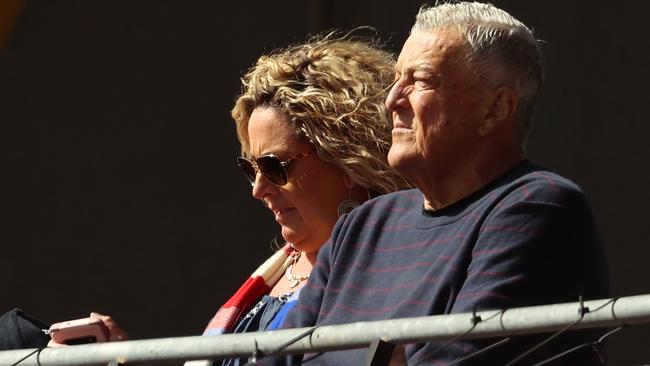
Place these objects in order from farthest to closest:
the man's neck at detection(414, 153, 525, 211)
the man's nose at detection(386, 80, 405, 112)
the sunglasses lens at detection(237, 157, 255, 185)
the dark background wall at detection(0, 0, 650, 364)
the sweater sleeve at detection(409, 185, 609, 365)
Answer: the dark background wall at detection(0, 0, 650, 364) → the sunglasses lens at detection(237, 157, 255, 185) → the man's nose at detection(386, 80, 405, 112) → the man's neck at detection(414, 153, 525, 211) → the sweater sleeve at detection(409, 185, 609, 365)

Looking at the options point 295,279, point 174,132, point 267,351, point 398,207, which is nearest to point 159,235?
point 174,132

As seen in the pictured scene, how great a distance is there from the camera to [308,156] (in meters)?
3.96

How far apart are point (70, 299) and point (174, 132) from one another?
853 millimetres

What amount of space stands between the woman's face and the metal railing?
1.55 meters

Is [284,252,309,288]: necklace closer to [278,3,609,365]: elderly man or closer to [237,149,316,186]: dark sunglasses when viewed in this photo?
[237,149,316,186]: dark sunglasses

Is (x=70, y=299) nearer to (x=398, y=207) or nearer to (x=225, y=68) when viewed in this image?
(x=225, y=68)

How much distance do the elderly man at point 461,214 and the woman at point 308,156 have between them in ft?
1.98

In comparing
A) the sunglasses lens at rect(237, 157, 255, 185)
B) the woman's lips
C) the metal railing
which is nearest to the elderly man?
the metal railing

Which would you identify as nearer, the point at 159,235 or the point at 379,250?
the point at 379,250

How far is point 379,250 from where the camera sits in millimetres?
3154

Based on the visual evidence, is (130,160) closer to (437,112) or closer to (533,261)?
(437,112)

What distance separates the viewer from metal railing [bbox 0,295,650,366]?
2064 mm

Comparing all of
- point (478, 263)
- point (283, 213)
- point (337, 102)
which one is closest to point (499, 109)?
point (478, 263)

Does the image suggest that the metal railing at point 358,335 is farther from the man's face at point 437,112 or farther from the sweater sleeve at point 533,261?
the man's face at point 437,112
